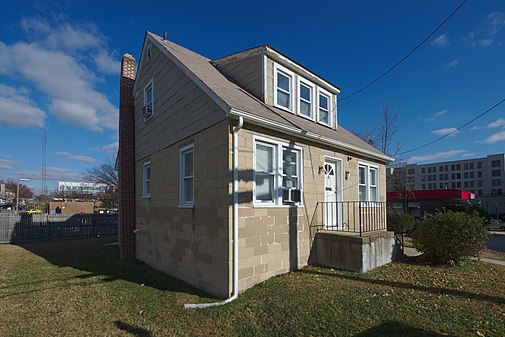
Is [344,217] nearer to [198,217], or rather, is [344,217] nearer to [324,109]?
[324,109]

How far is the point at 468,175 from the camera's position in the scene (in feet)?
269

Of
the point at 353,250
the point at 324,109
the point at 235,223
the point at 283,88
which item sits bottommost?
the point at 353,250

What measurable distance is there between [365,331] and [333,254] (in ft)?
11.2

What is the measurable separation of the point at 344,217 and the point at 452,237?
285 centimetres

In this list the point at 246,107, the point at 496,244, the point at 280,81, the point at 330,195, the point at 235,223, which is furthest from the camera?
the point at 496,244

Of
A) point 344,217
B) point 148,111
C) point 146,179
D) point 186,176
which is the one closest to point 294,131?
point 186,176

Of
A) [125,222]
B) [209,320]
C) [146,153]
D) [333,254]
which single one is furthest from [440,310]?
[125,222]

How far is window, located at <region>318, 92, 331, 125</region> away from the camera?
10421mm

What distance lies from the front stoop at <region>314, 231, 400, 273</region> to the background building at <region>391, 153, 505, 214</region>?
72.1 meters

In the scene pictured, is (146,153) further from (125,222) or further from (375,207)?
(375,207)

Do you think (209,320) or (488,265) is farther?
(488,265)

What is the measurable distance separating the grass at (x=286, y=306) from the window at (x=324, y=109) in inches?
203

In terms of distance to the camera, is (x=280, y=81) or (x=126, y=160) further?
(x=126, y=160)

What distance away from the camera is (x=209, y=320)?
499 centimetres
